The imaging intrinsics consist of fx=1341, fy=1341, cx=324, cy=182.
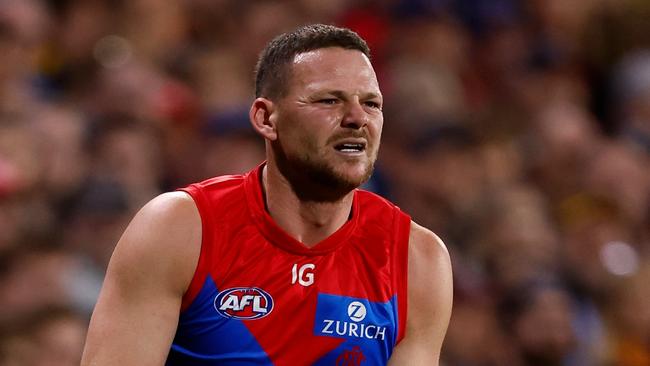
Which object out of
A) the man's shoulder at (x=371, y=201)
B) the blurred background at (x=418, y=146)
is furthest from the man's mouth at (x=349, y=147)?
the blurred background at (x=418, y=146)

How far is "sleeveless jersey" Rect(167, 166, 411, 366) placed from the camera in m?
3.67

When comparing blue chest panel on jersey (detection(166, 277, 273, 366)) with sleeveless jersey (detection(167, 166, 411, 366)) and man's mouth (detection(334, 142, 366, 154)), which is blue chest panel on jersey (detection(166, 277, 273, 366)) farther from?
man's mouth (detection(334, 142, 366, 154))

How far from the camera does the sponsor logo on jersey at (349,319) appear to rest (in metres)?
3.74

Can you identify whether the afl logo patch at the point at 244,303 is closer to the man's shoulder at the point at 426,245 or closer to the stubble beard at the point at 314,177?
the stubble beard at the point at 314,177

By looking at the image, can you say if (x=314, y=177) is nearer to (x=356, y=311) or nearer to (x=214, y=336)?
(x=356, y=311)

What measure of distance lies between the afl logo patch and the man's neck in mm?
244

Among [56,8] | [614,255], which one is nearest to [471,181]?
[614,255]

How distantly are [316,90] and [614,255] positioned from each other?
442 centimetres

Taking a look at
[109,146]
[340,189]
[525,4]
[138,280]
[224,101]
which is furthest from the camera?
[525,4]

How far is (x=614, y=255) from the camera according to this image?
7.72 meters

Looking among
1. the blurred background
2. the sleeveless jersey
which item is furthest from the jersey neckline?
the blurred background

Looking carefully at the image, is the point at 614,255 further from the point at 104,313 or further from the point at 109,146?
the point at 104,313

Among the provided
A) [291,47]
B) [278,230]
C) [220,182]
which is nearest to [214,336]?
[278,230]

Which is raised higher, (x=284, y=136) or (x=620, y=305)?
(x=284, y=136)
